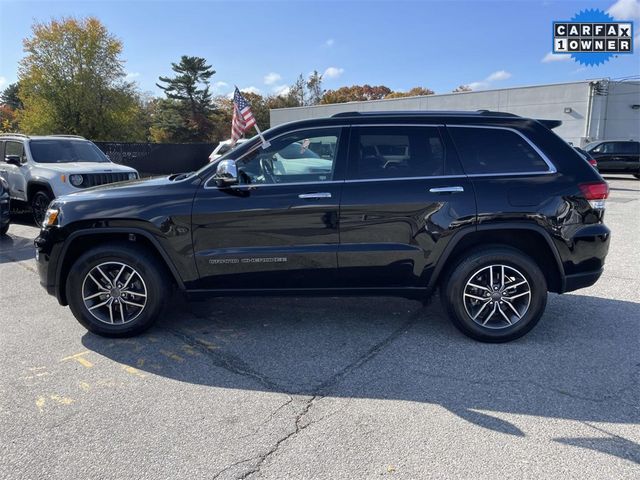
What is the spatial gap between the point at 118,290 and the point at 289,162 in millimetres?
1853

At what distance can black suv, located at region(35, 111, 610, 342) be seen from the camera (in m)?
3.95

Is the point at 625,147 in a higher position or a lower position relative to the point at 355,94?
lower

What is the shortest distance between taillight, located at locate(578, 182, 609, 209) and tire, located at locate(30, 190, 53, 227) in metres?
9.14

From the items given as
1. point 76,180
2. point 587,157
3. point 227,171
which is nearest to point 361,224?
point 227,171

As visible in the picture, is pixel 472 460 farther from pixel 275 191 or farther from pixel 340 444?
pixel 275 191

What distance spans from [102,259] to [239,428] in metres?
2.06

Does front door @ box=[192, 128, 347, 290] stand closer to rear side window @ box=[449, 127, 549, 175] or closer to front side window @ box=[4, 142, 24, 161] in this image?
rear side window @ box=[449, 127, 549, 175]

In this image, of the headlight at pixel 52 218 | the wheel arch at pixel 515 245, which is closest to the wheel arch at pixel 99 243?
the headlight at pixel 52 218

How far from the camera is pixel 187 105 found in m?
56.7

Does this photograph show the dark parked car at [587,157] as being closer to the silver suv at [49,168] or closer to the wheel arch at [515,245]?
the wheel arch at [515,245]

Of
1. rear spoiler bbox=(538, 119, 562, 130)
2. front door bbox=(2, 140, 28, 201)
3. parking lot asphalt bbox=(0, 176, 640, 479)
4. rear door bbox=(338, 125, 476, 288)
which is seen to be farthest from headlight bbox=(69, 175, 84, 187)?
rear spoiler bbox=(538, 119, 562, 130)

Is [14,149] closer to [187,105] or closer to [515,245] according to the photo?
[515,245]

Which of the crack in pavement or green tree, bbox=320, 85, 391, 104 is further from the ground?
green tree, bbox=320, 85, 391, 104

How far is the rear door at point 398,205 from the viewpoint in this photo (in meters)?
3.94
